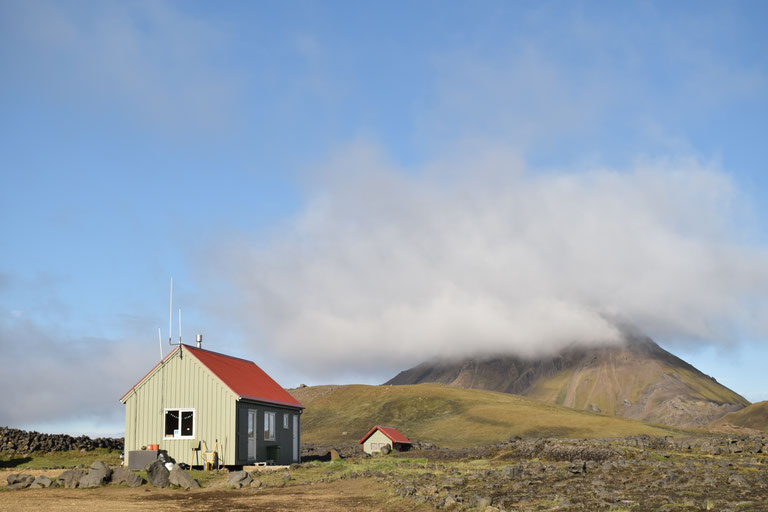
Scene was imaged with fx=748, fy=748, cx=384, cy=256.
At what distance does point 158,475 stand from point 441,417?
94.9 meters

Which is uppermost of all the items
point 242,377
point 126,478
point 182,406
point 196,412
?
point 242,377

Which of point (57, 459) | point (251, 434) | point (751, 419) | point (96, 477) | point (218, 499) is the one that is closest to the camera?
point (218, 499)

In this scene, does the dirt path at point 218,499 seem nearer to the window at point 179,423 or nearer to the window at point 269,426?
the window at point 179,423

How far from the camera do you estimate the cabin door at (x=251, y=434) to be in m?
39.5

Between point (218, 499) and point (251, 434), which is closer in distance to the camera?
point (218, 499)

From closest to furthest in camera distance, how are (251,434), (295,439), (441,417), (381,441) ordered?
(251,434) → (295,439) → (381,441) → (441,417)

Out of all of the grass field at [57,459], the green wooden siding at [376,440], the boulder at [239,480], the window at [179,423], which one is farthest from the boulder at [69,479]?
the green wooden siding at [376,440]

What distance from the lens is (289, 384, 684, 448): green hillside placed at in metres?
99.9

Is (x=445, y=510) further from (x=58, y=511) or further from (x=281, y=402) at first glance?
(x=281, y=402)

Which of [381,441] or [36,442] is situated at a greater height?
[36,442]

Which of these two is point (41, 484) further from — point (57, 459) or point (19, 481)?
point (57, 459)

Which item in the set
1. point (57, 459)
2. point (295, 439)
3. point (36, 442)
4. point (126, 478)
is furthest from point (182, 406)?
point (36, 442)

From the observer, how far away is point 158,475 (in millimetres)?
30484

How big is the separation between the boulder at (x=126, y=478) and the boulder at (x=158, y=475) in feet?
1.53
